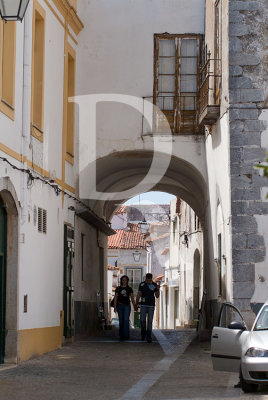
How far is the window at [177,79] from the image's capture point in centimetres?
2025

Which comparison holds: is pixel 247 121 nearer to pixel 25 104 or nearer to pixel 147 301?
pixel 25 104

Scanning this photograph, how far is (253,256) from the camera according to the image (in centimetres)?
1655

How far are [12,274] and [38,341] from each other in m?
1.94

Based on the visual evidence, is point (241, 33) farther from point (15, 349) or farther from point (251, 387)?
point (251, 387)

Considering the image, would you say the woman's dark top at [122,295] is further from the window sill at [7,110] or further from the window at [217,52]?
the window sill at [7,110]

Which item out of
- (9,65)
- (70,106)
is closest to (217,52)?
(70,106)

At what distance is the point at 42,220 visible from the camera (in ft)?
54.3

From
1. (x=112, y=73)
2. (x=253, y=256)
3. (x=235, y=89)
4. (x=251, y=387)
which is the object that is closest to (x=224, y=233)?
(x=253, y=256)

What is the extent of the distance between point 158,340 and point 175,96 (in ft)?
19.6

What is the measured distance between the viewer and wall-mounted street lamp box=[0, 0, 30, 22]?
8555 mm

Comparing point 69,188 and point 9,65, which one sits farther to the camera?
point 69,188

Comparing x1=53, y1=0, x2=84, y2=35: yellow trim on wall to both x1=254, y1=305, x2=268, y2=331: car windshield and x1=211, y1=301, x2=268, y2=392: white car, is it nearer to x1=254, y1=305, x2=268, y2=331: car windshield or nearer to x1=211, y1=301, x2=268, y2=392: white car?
x1=211, y1=301, x2=268, y2=392: white car

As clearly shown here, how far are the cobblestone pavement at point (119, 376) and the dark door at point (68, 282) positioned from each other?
672 millimetres

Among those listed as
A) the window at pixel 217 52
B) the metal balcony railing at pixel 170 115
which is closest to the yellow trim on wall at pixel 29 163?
the metal balcony railing at pixel 170 115
